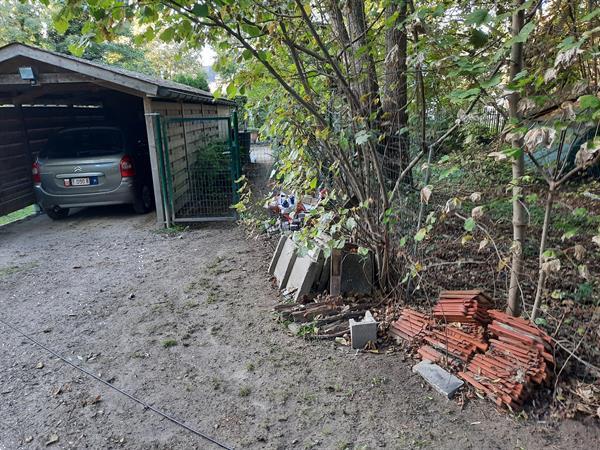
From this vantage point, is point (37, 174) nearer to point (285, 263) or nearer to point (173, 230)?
point (173, 230)

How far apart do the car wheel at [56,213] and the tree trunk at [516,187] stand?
8354mm

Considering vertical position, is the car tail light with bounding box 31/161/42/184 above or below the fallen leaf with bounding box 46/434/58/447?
above

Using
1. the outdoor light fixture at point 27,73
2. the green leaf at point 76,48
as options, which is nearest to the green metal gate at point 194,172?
the outdoor light fixture at point 27,73

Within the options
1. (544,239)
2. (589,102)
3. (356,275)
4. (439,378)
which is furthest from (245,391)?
(589,102)

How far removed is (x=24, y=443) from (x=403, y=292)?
3109 mm

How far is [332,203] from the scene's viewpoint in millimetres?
4355

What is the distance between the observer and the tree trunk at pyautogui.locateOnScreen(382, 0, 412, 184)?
3707 millimetres

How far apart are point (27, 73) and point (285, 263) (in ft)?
18.5

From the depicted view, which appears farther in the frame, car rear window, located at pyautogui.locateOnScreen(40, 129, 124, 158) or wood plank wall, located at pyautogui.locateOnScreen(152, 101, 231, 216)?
wood plank wall, located at pyautogui.locateOnScreen(152, 101, 231, 216)

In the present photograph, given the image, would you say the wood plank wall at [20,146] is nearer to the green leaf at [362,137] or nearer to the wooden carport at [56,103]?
the wooden carport at [56,103]

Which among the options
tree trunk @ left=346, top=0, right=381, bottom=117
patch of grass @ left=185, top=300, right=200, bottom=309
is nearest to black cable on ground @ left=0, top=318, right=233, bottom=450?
patch of grass @ left=185, top=300, right=200, bottom=309

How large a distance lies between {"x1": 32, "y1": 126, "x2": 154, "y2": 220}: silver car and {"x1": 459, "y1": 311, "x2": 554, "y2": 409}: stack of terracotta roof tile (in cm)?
702

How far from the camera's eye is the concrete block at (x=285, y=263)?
475 centimetres

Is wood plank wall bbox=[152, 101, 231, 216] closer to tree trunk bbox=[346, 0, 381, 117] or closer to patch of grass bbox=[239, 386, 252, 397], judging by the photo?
tree trunk bbox=[346, 0, 381, 117]
